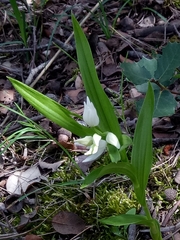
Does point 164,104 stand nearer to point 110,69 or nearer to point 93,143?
point 93,143

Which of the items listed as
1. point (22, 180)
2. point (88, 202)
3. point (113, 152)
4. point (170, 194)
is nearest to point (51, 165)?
point (22, 180)

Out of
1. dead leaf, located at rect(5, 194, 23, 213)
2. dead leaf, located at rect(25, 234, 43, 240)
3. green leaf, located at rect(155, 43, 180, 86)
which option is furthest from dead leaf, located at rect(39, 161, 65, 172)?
green leaf, located at rect(155, 43, 180, 86)

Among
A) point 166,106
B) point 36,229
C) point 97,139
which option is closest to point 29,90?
point 97,139

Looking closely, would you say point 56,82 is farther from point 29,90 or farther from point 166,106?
point 29,90

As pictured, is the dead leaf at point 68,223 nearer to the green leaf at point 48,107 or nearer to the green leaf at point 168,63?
the green leaf at point 48,107

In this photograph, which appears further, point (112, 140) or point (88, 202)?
point (88, 202)

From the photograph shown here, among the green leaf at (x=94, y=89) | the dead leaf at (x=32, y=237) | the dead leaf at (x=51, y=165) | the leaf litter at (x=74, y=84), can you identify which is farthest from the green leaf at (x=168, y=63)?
the dead leaf at (x=32, y=237)
